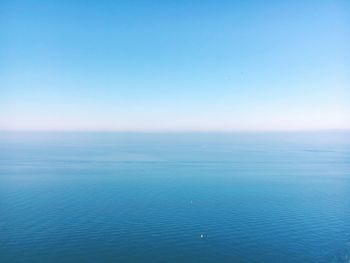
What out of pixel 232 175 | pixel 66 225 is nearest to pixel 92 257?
pixel 66 225

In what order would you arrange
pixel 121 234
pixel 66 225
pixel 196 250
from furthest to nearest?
pixel 66 225 → pixel 121 234 → pixel 196 250

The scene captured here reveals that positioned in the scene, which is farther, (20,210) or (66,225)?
(20,210)

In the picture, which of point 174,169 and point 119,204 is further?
point 174,169

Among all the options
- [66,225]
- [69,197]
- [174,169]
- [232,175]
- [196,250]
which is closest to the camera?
[196,250]

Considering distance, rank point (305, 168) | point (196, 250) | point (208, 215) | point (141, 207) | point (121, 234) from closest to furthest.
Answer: point (196, 250)
point (121, 234)
point (208, 215)
point (141, 207)
point (305, 168)

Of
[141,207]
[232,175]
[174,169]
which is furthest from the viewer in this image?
[174,169]

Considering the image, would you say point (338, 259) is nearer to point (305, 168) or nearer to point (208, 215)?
point (208, 215)

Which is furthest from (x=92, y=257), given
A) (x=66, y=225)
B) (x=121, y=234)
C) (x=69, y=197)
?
(x=69, y=197)

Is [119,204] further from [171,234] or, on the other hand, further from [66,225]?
[171,234]

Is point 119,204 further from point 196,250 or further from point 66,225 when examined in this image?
point 196,250
